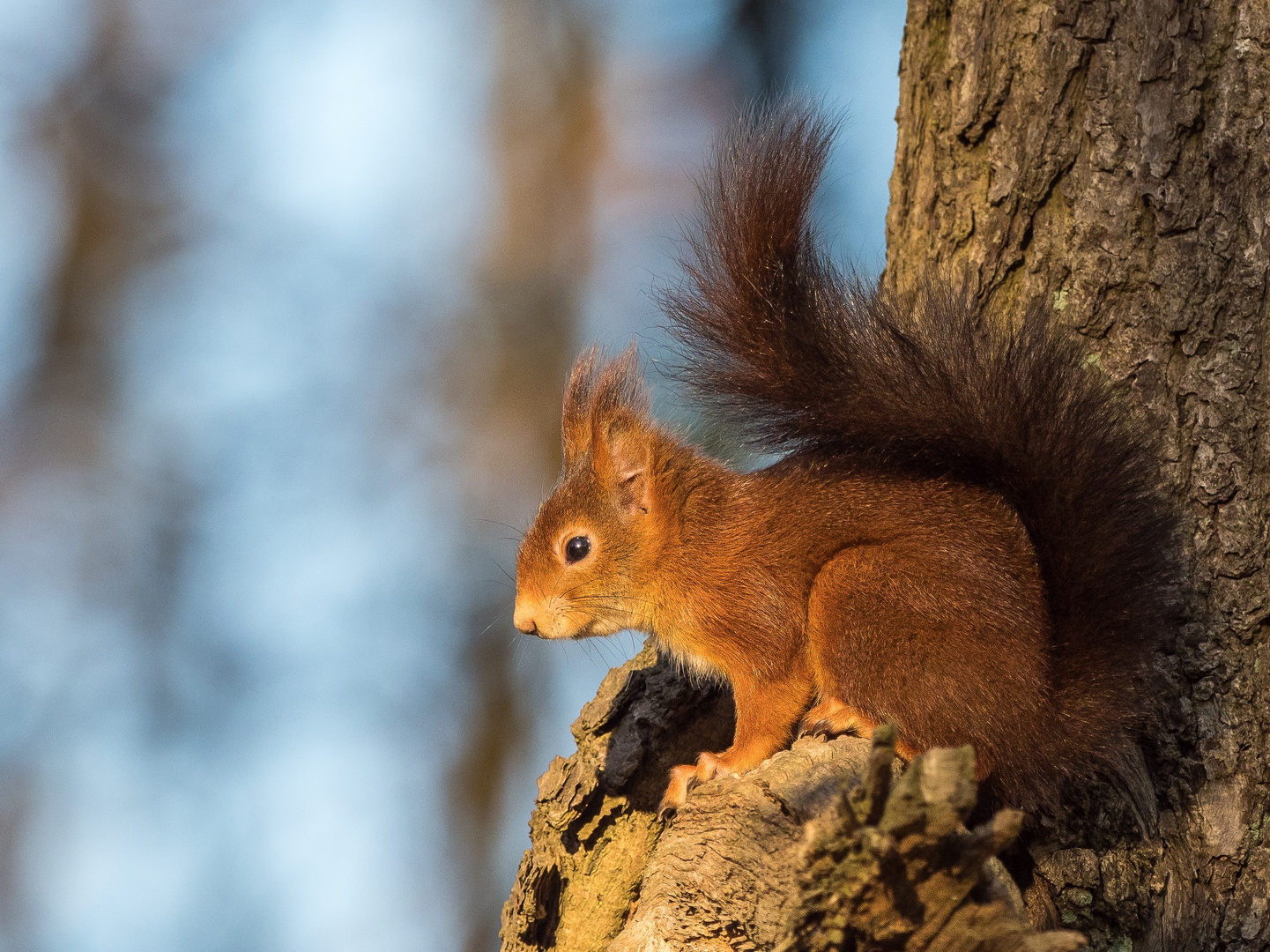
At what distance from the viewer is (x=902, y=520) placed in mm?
1901

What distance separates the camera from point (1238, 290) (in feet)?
5.94

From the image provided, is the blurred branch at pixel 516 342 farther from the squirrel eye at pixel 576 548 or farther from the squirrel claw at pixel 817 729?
the squirrel claw at pixel 817 729

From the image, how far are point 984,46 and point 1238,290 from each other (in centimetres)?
66

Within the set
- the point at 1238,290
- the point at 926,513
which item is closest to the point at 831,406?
the point at 926,513

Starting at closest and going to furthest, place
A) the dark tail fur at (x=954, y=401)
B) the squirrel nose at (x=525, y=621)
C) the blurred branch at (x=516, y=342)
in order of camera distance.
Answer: the dark tail fur at (x=954, y=401)
the squirrel nose at (x=525, y=621)
the blurred branch at (x=516, y=342)

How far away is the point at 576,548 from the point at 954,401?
2.88ft

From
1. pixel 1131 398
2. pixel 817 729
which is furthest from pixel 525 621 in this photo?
pixel 1131 398

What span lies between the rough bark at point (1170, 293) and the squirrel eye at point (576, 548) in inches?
37.1

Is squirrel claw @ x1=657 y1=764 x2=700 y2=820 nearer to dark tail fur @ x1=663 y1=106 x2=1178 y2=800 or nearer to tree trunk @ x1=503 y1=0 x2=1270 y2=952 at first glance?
tree trunk @ x1=503 y1=0 x2=1270 y2=952

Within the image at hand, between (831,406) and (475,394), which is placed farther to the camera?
(475,394)

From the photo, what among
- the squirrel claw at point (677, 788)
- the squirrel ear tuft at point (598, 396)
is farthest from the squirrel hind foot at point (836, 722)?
the squirrel ear tuft at point (598, 396)

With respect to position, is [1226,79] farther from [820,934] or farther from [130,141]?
[130,141]

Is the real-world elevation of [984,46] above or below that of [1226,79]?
above

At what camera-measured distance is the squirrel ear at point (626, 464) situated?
230cm
